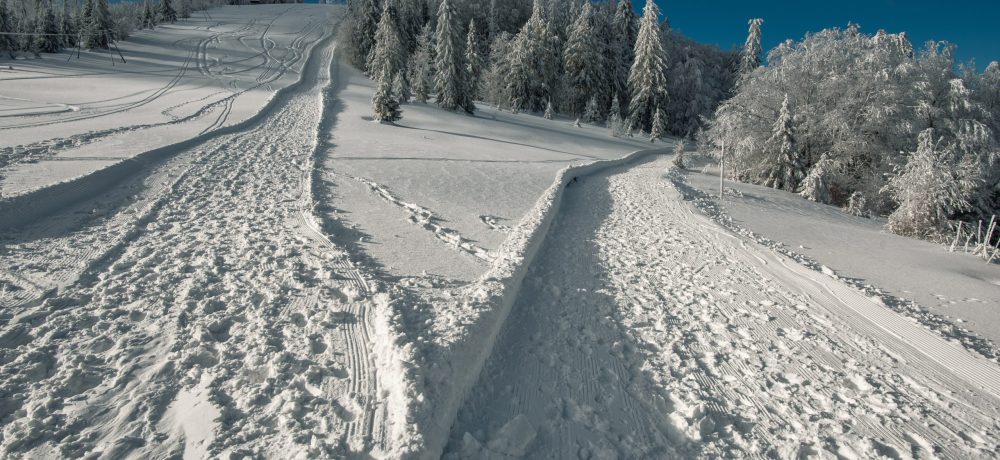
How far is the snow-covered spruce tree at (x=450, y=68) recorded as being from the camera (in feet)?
105

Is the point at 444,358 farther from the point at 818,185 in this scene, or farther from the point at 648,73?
the point at 648,73

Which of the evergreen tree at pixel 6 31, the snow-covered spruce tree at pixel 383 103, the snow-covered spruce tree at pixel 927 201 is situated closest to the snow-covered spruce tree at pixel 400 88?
the snow-covered spruce tree at pixel 383 103

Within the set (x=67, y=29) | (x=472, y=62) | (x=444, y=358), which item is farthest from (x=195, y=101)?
(x=67, y=29)

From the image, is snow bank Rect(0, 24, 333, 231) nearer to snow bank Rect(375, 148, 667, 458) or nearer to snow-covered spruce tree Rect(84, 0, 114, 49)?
snow bank Rect(375, 148, 667, 458)

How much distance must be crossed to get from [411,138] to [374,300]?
15.9 m

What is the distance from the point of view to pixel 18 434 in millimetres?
2740

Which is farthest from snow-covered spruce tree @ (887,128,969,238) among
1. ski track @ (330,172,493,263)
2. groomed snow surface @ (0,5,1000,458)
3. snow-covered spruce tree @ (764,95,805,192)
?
ski track @ (330,172,493,263)

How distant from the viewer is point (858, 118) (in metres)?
18.9

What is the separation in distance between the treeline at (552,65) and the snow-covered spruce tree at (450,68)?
0.24ft

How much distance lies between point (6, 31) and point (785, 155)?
57529mm

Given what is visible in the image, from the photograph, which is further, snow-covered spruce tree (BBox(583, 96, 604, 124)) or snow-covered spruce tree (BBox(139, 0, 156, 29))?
snow-covered spruce tree (BBox(139, 0, 156, 29))

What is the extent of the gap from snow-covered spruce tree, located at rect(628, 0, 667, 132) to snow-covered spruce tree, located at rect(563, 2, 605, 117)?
3597 millimetres

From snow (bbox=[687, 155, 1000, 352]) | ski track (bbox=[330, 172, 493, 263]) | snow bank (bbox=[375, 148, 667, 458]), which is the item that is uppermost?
snow (bbox=[687, 155, 1000, 352])

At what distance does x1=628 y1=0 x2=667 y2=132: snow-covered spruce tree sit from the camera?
132 feet
